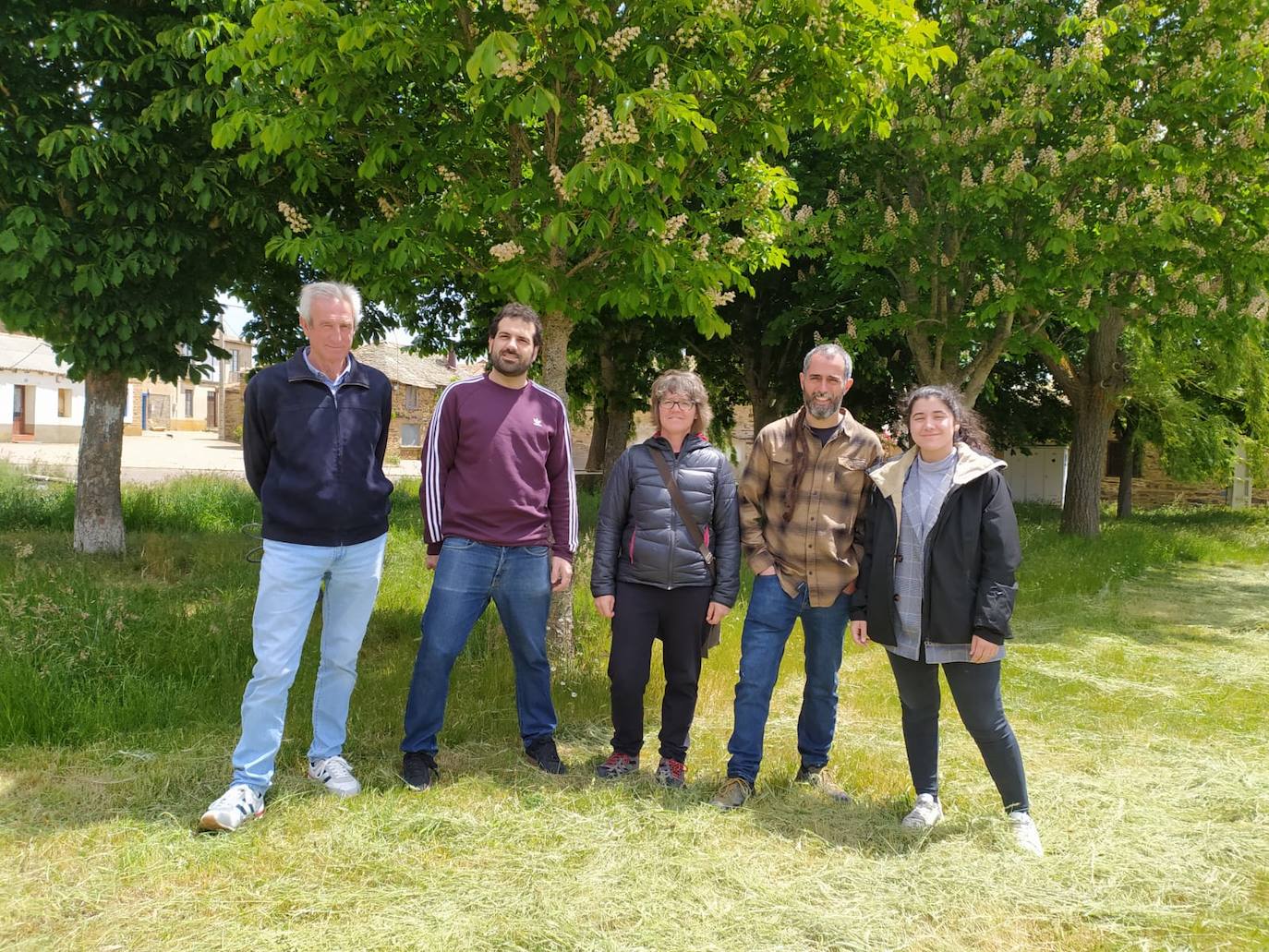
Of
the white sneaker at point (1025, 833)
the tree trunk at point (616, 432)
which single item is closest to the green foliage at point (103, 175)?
the white sneaker at point (1025, 833)

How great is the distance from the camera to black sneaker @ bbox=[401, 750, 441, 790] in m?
3.99

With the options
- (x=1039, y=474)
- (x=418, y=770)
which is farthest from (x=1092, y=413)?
(x=418, y=770)

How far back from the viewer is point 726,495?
4.15 m

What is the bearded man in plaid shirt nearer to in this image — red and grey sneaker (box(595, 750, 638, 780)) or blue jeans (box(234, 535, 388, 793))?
red and grey sneaker (box(595, 750, 638, 780))

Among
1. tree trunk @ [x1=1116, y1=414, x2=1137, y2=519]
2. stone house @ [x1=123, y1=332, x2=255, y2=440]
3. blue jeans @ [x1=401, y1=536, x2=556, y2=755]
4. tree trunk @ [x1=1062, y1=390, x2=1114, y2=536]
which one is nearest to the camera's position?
blue jeans @ [x1=401, y1=536, x2=556, y2=755]

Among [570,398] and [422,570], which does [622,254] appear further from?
[570,398]

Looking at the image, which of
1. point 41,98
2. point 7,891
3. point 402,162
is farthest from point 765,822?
point 41,98

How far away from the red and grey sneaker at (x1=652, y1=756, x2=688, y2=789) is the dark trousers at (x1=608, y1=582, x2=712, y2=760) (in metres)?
0.03

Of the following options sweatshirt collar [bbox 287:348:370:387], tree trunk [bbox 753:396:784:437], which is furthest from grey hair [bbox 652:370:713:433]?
tree trunk [bbox 753:396:784:437]

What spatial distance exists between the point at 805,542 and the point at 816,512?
0.47 feet

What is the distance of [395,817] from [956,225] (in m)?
9.12

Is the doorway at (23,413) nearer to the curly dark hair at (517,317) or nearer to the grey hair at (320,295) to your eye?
the grey hair at (320,295)

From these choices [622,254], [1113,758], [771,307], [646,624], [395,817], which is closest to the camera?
[395,817]

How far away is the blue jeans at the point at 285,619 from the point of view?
12.2ft
